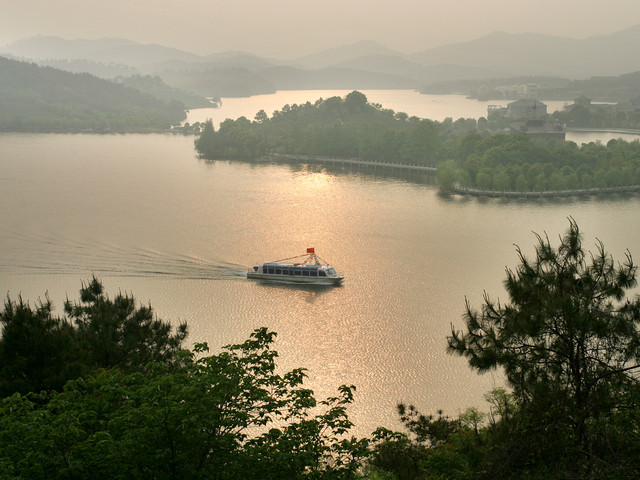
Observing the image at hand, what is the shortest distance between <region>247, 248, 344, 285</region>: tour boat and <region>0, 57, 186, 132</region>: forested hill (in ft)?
89.2

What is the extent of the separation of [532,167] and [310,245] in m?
9.46

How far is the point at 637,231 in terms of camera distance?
15289mm

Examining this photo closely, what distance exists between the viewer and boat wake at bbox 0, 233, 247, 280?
39.0ft

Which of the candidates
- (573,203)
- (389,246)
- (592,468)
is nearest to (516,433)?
(592,468)

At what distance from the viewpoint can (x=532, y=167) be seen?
20.4 m

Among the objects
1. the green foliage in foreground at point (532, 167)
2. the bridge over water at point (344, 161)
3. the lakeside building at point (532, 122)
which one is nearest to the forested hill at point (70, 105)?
the bridge over water at point (344, 161)

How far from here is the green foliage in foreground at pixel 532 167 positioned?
19812 mm

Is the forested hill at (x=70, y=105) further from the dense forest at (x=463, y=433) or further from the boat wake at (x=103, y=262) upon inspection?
the dense forest at (x=463, y=433)

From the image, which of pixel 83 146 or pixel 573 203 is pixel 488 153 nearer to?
pixel 573 203

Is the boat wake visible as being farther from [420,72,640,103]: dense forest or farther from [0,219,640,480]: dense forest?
[420,72,640,103]: dense forest

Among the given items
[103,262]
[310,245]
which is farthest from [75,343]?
[310,245]

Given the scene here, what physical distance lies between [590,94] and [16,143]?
46498 millimetres

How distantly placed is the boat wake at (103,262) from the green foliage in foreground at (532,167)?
10018 millimetres

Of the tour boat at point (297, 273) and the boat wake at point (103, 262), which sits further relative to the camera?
the boat wake at point (103, 262)
